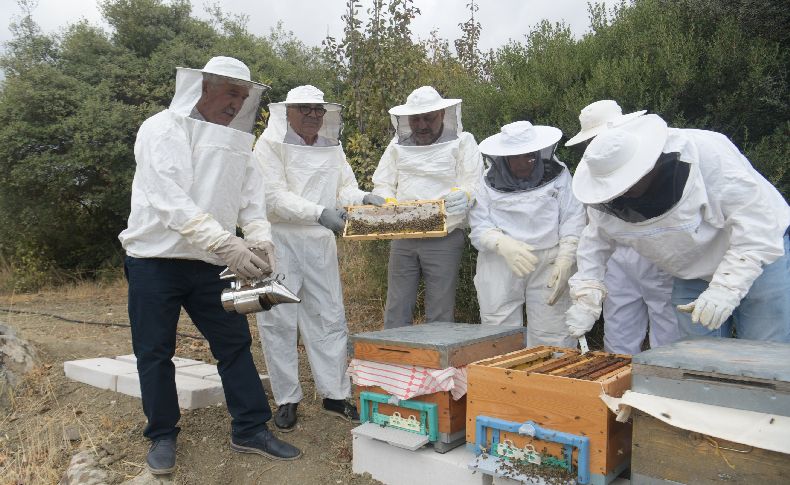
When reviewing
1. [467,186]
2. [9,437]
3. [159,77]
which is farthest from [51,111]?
[467,186]

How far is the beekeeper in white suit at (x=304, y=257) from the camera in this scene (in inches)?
163

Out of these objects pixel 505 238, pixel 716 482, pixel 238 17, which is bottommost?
pixel 716 482

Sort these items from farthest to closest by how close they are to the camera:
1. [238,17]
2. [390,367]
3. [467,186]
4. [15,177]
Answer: [238,17]
[15,177]
[467,186]
[390,367]

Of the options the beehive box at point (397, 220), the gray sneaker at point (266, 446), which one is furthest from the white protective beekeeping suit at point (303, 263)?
the gray sneaker at point (266, 446)

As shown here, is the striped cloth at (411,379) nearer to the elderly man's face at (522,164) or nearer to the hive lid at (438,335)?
the hive lid at (438,335)

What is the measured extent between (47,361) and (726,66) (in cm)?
686

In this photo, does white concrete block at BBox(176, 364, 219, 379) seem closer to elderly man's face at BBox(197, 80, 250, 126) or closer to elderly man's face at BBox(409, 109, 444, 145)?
elderly man's face at BBox(197, 80, 250, 126)

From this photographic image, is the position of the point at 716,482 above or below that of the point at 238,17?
below

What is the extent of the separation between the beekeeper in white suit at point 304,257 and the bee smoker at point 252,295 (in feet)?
2.68

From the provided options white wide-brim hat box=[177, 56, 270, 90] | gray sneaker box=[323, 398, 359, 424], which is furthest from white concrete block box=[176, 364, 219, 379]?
white wide-brim hat box=[177, 56, 270, 90]

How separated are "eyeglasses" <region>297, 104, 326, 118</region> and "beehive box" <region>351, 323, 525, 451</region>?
177 centimetres

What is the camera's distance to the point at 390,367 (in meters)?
3.07

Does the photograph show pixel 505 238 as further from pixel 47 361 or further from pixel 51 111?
pixel 51 111

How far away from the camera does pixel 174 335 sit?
3.48m
